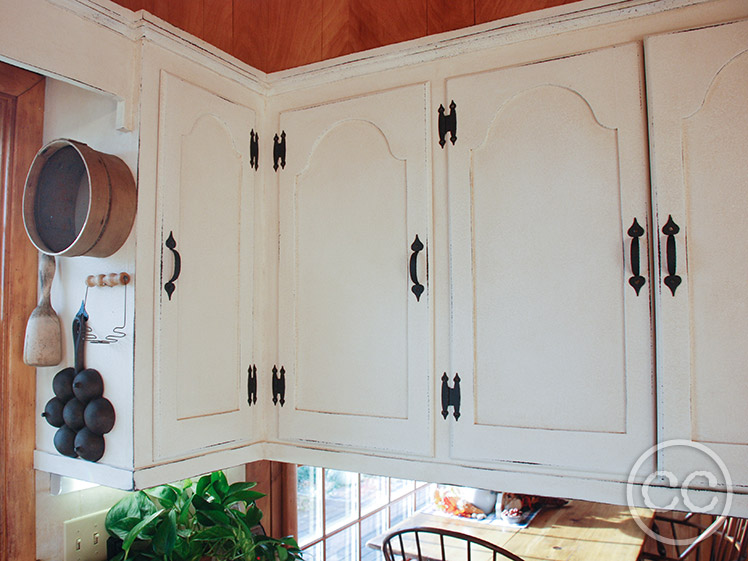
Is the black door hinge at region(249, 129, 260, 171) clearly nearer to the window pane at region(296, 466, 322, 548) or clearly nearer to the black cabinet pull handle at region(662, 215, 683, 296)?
the black cabinet pull handle at region(662, 215, 683, 296)

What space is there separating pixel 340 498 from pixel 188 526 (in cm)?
108

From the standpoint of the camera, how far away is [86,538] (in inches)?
55.7

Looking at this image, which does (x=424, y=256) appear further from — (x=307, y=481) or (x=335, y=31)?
(x=307, y=481)

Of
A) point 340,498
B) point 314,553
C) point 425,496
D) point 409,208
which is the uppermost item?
point 409,208

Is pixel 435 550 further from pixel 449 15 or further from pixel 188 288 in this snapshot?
pixel 449 15

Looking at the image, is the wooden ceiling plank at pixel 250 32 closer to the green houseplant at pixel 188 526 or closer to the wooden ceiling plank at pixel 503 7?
the wooden ceiling plank at pixel 503 7

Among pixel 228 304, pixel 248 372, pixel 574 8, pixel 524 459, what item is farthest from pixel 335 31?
pixel 524 459

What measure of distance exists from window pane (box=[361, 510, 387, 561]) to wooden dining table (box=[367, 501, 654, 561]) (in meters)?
0.05

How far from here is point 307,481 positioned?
7.10 ft

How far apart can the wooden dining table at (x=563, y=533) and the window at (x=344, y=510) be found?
82 millimetres

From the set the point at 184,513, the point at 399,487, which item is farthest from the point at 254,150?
the point at 399,487

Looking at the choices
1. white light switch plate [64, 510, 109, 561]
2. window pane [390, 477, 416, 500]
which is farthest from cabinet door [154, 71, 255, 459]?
window pane [390, 477, 416, 500]

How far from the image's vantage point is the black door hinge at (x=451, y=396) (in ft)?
4.30

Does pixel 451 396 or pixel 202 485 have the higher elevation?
pixel 451 396
